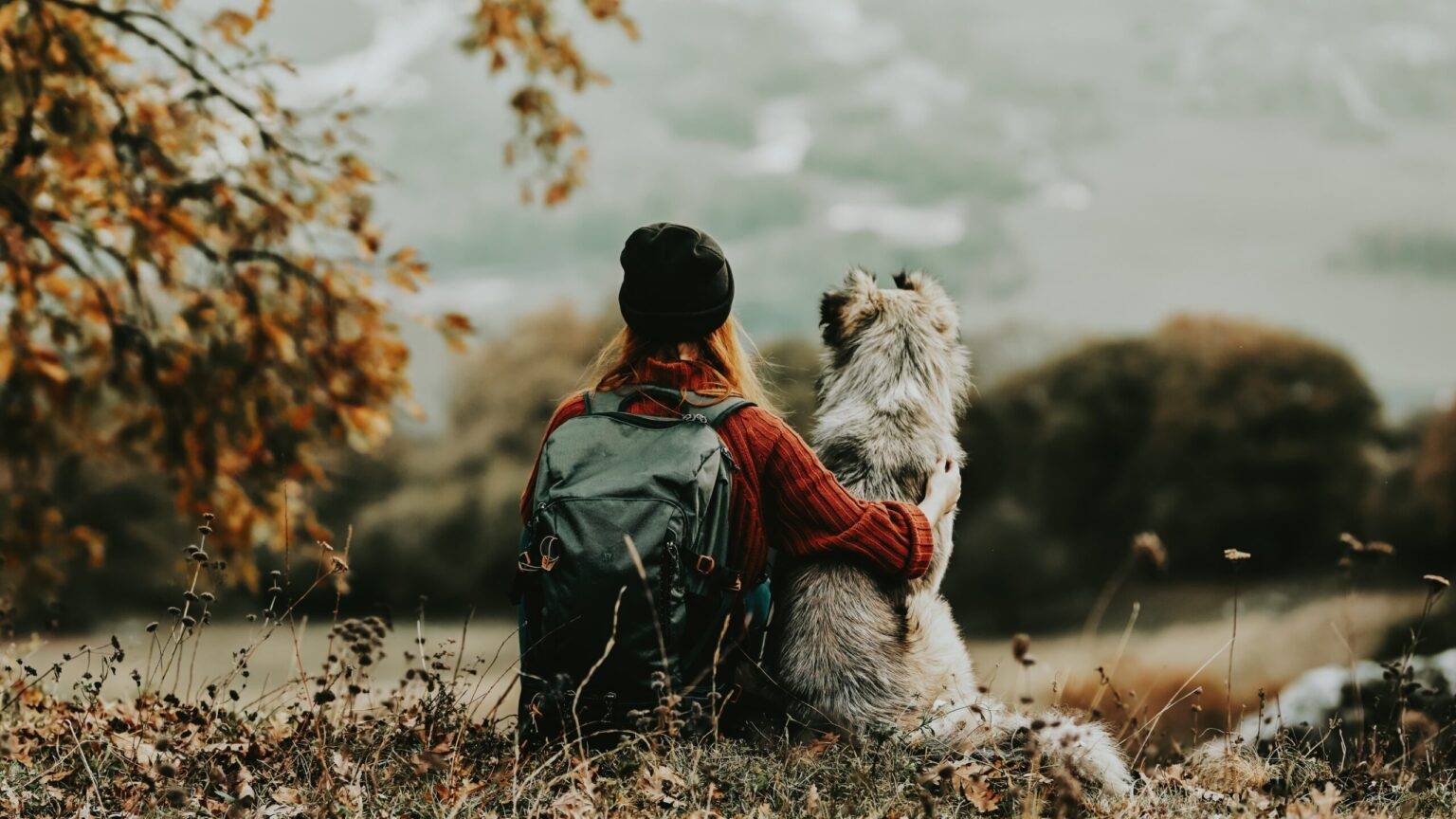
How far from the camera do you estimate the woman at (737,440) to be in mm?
3584

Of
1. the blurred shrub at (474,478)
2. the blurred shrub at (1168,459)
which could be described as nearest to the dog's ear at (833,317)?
the blurred shrub at (1168,459)

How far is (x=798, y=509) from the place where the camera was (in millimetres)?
3617

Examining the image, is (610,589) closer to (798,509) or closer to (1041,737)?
(798,509)

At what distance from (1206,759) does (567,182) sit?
18.9ft

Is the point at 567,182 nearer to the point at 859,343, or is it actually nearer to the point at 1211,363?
the point at 859,343

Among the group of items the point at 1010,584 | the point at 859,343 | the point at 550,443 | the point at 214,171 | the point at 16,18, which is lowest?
the point at 1010,584

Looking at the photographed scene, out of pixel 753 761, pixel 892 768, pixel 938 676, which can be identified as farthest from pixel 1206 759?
pixel 753 761

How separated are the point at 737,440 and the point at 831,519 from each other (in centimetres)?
Result: 39

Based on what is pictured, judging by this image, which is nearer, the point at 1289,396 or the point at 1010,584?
the point at 1289,396

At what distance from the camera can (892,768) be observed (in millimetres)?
3449

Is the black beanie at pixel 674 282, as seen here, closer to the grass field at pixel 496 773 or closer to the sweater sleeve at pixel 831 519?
→ the sweater sleeve at pixel 831 519

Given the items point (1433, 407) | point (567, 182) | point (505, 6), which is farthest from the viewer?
point (1433, 407)

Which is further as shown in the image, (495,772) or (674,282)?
(674,282)

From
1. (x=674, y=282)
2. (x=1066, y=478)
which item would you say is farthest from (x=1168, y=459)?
(x=674, y=282)
